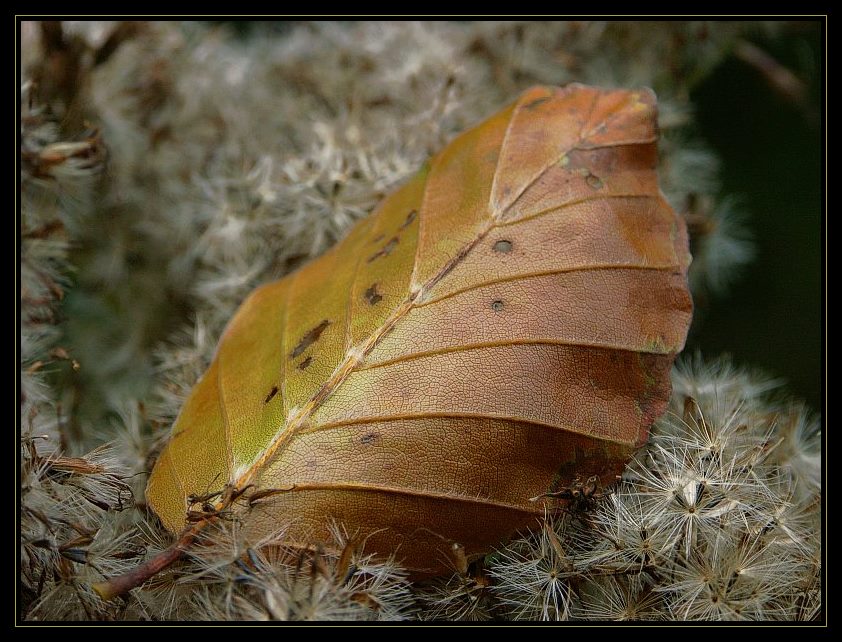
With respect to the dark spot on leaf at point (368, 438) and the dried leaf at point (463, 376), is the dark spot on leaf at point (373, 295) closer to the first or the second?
the dried leaf at point (463, 376)

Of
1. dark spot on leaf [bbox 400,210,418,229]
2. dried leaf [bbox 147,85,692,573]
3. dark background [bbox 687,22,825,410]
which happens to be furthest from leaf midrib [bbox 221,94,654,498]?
dark background [bbox 687,22,825,410]

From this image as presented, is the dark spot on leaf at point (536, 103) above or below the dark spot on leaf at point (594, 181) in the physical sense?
above

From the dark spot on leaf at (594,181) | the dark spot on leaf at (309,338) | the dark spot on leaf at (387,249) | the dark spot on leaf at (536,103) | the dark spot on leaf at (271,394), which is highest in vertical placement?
the dark spot on leaf at (536,103)

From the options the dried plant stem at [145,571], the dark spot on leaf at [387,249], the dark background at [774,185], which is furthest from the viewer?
the dark background at [774,185]

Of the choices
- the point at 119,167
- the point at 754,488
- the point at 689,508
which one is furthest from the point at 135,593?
the point at 119,167

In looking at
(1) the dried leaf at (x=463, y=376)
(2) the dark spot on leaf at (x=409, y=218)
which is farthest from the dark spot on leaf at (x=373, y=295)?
(2) the dark spot on leaf at (x=409, y=218)

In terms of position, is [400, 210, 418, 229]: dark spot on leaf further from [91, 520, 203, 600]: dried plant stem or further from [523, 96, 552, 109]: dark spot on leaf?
[91, 520, 203, 600]: dried plant stem

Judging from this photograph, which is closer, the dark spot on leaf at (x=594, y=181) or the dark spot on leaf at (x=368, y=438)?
the dark spot on leaf at (x=368, y=438)
